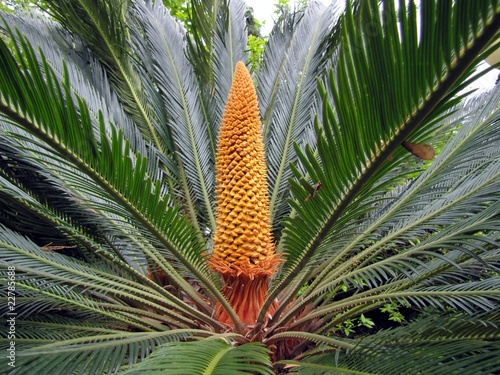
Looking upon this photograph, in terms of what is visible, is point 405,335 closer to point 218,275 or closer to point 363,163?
point 363,163

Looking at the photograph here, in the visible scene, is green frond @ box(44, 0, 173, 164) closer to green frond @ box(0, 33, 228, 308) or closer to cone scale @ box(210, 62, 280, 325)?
cone scale @ box(210, 62, 280, 325)

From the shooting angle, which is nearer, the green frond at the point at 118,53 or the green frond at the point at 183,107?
the green frond at the point at 118,53

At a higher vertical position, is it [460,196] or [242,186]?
[242,186]

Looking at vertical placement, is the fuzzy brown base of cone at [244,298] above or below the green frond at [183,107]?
below

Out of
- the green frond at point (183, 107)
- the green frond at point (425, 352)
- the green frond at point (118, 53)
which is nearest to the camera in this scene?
the green frond at point (425, 352)

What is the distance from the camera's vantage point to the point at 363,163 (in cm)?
99

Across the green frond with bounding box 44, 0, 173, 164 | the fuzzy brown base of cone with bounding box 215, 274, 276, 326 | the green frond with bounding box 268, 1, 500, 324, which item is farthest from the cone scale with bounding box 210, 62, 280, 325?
the green frond with bounding box 44, 0, 173, 164

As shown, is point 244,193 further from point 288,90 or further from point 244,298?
point 288,90

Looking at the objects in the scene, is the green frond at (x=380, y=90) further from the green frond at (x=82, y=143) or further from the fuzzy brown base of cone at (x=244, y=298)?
the fuzzy brown base of cone at (x=244, y=298)

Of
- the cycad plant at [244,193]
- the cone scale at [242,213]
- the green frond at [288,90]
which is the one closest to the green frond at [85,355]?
the cycad plant at [244,193]

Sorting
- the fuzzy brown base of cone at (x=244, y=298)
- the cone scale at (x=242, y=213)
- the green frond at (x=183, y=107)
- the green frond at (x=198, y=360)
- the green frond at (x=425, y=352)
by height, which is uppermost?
the green frond at (x=183, y=107)

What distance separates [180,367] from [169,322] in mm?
881

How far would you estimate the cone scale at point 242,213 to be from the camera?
1.85 metres

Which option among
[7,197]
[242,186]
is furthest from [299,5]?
[7,197]
